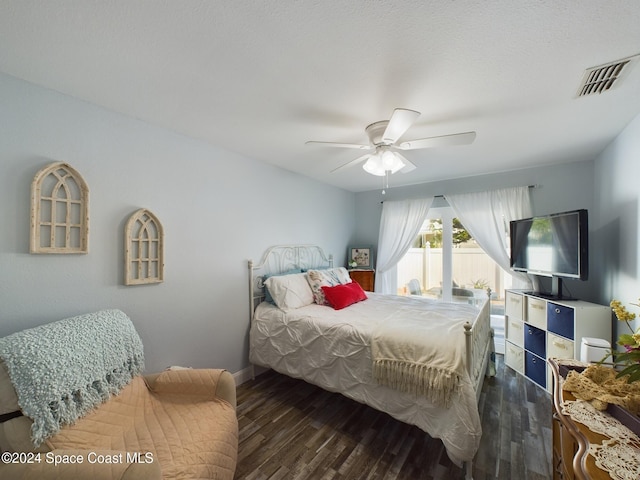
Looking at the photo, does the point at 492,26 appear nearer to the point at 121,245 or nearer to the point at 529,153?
the point at 529,153

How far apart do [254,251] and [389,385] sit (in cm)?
191

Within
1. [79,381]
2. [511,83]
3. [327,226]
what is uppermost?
[511,83]

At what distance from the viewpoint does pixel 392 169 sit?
2.15 metres

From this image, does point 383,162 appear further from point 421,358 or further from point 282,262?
point 282,262

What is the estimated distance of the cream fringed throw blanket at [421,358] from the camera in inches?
63.4

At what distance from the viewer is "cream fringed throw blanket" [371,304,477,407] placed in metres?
1.61

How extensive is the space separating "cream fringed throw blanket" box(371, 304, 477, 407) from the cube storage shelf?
1.23 metres

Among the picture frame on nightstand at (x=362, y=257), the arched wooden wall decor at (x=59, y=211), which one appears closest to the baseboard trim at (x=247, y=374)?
the arched wooden wall decor at (x=59, y=211)

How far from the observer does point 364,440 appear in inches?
76.4

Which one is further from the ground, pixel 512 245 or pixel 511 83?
pixel 511 83

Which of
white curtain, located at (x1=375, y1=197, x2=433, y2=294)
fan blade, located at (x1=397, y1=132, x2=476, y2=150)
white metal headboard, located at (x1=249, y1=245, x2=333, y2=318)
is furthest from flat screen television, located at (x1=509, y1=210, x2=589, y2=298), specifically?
white metal headboard, located at (x1=249, y1=245, x2=333, y2=318)

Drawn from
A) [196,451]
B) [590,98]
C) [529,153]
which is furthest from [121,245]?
[529,153]

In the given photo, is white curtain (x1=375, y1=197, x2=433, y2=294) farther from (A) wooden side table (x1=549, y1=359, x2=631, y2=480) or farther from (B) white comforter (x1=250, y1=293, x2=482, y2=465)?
(A) wooden side table (x1=549, y1=359, x2=631, y2=480)

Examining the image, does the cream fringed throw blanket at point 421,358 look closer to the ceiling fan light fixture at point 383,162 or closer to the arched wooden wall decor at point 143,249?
the ceiling fan light fixture at point 383,162
